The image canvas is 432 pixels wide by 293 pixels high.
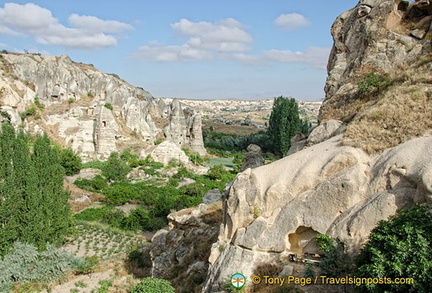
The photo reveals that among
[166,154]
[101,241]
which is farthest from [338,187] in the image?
[166,154]

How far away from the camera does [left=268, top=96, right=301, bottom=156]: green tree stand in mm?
54688

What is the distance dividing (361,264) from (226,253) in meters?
3.18

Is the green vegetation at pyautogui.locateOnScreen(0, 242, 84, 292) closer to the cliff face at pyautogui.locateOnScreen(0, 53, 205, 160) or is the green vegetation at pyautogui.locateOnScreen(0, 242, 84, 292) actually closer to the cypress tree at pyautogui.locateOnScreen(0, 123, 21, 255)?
the cypress tree at pyautogui.locateOnScreen(0, 123, 21, 255)

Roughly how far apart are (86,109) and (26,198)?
123ft

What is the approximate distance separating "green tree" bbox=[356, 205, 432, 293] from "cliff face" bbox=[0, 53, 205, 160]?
4071 cm

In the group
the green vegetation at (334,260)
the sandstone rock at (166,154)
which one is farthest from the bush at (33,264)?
the sandstone rock at (166,154)

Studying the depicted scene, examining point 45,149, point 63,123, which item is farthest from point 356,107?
point 63,123

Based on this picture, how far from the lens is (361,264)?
579 centimetres

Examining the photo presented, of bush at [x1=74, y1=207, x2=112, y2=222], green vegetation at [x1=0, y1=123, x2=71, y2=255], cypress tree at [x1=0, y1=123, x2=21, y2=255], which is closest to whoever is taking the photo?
cypress tree at [x1=0, y1=123, x2=21, y2=255]

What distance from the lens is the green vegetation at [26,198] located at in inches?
514

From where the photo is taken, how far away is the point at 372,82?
10492 mm

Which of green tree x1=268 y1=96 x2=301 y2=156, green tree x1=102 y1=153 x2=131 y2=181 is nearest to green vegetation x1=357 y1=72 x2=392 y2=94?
green tree x1=102 y1=153 x2=131 y2=181

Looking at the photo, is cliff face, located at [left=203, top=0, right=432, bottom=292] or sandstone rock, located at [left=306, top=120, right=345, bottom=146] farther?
sandstone rock, located at [left=306, top=120, right=345, bottom=146]

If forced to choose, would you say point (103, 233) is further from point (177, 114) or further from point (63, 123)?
point (177, 114)
